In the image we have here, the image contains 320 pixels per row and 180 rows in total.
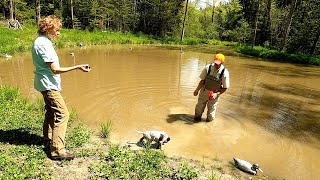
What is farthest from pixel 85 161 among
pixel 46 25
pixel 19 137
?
pixel 46 25

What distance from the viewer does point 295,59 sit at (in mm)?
21156

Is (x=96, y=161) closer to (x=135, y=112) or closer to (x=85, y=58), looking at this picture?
(x=135, y=112)

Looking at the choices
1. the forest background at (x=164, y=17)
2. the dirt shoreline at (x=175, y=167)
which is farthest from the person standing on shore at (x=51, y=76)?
the forest background at (x=164, y=17)

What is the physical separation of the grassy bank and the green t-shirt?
1.13m

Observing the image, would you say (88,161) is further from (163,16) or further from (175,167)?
(163,16)

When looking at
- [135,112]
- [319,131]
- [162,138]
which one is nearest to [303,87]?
[319,131]

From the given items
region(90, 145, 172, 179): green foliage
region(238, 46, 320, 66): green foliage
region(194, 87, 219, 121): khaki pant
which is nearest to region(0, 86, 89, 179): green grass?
region(90, 145, 172, 179): green foliage

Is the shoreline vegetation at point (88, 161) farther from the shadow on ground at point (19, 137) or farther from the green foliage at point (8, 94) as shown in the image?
the green foliage at point (8, 94)

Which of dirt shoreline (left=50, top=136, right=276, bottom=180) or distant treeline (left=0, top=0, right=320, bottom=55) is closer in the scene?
dirt shoreline (left=50, top=136, right=276, bottom=180)

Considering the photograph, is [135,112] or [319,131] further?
[135,112]

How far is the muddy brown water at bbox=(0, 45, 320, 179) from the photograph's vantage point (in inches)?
229

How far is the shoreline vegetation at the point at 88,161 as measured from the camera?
4117 millimetres

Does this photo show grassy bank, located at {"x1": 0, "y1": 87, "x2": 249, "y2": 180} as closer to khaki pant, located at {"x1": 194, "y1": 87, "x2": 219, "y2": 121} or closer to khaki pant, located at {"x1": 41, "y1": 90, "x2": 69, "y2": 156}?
khaki pant, located at {"x1": 41, "y1": 90, "x2": 69, "y2": 156}

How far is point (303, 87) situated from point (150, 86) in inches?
267
